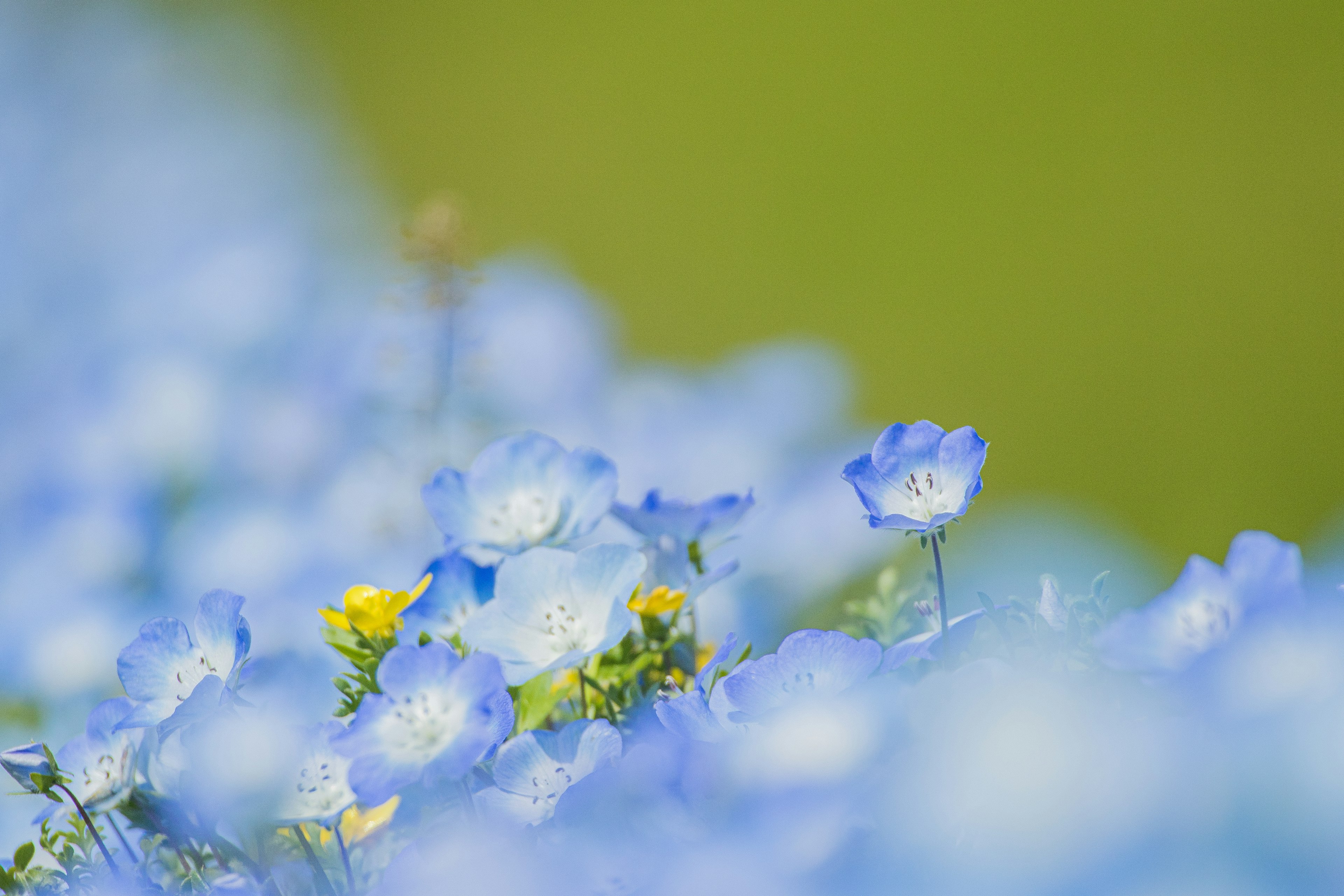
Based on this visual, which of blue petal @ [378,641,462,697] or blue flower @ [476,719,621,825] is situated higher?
blue petal @ [378,641,462,697]

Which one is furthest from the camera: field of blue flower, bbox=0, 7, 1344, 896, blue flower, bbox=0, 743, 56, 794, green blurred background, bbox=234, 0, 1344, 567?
green blurred background, bbox=234, 0, 1344, 567

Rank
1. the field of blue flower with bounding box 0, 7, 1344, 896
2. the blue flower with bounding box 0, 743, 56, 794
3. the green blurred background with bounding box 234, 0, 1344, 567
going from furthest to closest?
the green blurred background with bounding box 234, 0, 1344, 567
the blue flower with bounding box 0, 743, 56, 794
the field of blue flower with bounding box 0, 7, 1344, 896

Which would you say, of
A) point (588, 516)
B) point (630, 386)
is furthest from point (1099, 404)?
point (588, 516)

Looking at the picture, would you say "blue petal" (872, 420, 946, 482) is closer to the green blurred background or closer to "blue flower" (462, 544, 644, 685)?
"blue flower" (462, 544, 644, 685)

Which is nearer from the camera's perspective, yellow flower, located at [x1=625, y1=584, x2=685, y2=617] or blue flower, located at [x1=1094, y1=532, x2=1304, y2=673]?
blue flower, located at [x1=1094, y1=532, x2=1304, y2=673]

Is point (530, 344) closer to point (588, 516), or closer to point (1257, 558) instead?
point (588, 516)

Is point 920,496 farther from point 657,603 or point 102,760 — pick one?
point 102,760

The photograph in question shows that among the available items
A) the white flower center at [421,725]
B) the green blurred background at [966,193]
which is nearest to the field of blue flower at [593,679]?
the white flower center at [421,725]

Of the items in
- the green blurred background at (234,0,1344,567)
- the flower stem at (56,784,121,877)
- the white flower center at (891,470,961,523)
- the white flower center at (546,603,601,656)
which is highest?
the green blurred background at (234,0,1344,567)

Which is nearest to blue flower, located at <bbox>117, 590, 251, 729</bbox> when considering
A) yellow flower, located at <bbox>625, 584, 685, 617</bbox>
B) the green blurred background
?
yellow flower, located at <bbox>625, 584, 685, 617</bbox>
